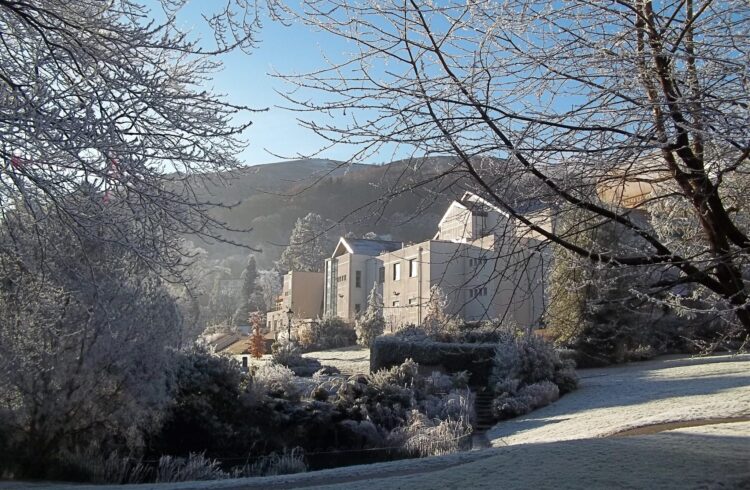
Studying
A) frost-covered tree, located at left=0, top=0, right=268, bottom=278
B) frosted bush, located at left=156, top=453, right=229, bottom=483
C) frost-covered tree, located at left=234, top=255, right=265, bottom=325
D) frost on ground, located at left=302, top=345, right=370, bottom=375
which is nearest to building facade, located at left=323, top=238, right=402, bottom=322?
frost on ground, located at left=302, top=345, right=370, bottom=375

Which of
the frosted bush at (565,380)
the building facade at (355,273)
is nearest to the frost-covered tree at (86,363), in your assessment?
the frosted bush at (565,380)

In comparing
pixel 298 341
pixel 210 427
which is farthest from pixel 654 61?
pixel 298 341

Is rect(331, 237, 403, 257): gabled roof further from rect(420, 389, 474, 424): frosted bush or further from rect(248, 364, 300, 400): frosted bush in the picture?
rect(248, 364, 300, 400): frosted bush

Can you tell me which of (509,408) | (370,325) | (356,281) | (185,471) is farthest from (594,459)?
(356,281)

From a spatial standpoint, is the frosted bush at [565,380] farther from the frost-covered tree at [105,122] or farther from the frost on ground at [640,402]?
the frost-covered tree at [105,122]

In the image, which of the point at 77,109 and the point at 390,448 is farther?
the point at 390,448

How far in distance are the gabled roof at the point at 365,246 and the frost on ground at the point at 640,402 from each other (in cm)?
3429

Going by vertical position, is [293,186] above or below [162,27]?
below

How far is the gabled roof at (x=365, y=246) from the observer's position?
6138cm

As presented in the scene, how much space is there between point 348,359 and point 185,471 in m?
27.7

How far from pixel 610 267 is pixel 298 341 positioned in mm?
46327

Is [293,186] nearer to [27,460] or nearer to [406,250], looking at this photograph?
[27,460]

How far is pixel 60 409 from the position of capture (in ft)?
44.1

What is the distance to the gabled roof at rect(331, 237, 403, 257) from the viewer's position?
61375 millimetres
